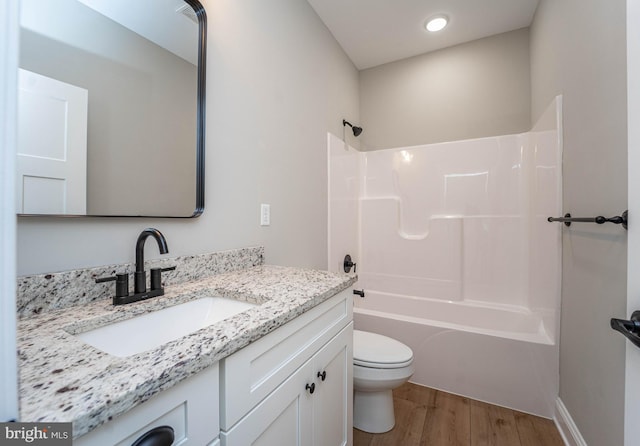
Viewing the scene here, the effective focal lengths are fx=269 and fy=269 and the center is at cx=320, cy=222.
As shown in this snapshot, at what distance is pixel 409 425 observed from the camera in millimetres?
1546

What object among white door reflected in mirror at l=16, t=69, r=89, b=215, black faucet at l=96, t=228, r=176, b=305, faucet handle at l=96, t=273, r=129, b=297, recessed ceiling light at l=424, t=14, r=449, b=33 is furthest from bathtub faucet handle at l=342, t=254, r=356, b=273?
recessed ceiling light at l=424, t=14, r=449, b=33

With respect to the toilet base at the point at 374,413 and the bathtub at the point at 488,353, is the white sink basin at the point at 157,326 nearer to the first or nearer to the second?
the toilet base at the point at 374,413

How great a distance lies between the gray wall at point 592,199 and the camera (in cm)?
98

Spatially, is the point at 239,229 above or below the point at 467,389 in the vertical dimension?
above

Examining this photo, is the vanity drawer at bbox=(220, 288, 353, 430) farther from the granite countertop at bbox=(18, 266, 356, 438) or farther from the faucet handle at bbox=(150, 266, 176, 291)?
the faucet handle at bbox=(150, 266, 176, 291)

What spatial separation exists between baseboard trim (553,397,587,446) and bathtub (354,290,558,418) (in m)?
0.06

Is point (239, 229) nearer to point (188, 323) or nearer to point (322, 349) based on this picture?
point (188, 323)

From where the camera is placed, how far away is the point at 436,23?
207cm

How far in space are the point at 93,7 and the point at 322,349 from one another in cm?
132

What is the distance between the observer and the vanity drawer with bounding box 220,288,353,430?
581 mm

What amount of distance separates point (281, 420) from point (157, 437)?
15.9 inches

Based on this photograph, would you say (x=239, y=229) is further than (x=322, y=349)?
Yes

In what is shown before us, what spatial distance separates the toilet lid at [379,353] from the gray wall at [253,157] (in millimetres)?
610

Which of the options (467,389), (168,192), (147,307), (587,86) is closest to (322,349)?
(147,307)
